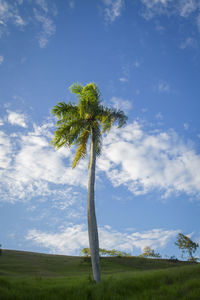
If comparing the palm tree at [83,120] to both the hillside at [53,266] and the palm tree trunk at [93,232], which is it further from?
the hillside at [53,266]

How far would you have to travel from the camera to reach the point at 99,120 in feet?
45.8

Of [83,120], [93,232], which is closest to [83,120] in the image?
[83,120]

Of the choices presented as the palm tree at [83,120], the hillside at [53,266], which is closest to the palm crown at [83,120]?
the palm tree at [83,120]

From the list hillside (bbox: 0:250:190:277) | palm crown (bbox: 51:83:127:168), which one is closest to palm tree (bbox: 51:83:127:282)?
palm crown (bbox: 51:83:127:168)

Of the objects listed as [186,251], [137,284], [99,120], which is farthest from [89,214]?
[186,251]

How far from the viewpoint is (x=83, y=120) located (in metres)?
13.7

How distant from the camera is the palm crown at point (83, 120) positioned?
13.5m

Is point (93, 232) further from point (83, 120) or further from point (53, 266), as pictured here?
point (53, 266)

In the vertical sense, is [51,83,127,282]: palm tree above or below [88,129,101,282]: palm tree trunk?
above

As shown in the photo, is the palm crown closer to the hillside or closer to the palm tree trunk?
the palm tree trunk

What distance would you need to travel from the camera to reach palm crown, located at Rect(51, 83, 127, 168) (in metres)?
13.5

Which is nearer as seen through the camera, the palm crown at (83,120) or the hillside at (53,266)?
the palm crown at (83,120)

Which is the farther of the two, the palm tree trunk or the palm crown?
the palm crown

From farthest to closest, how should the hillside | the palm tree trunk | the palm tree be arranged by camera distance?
the hillside, the palm tree, the palm tree trunk
